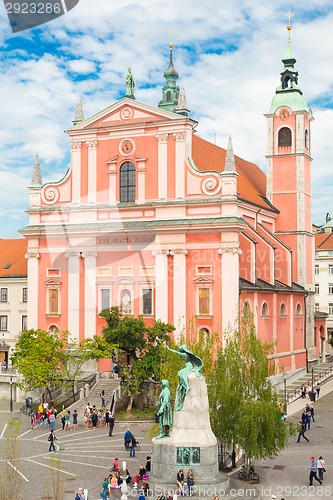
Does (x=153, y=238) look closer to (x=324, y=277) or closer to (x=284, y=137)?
(x=284, y=137)

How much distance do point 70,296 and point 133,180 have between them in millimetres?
9021

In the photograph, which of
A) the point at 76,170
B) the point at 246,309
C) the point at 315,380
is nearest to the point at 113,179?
the point at 76,170

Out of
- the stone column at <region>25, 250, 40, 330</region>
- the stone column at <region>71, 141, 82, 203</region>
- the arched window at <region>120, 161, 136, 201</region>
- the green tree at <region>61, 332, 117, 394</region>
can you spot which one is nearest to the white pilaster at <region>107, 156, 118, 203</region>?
the arched window at <region>120, 161, 136, 201</region>

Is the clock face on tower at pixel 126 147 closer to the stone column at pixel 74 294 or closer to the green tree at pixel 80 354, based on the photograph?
the stone column at pixel 74 294

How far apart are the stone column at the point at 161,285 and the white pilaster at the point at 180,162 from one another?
4.12 m

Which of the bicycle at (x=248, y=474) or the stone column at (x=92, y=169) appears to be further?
the stone column at (x=92, y=169)

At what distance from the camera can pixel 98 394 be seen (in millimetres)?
45031

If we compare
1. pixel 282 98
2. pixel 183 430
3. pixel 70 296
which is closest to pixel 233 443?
pixel 183 430

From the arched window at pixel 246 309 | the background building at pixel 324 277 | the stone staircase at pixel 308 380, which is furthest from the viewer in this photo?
the background building at pixel 324 277

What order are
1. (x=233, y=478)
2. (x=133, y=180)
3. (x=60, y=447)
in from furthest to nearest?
1. (x=133, y=180)
2. (x=60, y=447)
3. (x=233, y=478)

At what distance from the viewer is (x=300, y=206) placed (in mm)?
59938

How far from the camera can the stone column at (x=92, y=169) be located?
51875mm

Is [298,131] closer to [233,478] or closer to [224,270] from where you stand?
[224,270]

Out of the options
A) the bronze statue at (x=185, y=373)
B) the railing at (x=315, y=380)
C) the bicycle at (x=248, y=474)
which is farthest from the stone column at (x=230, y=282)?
the bronze statue at (x=185, y=373)
